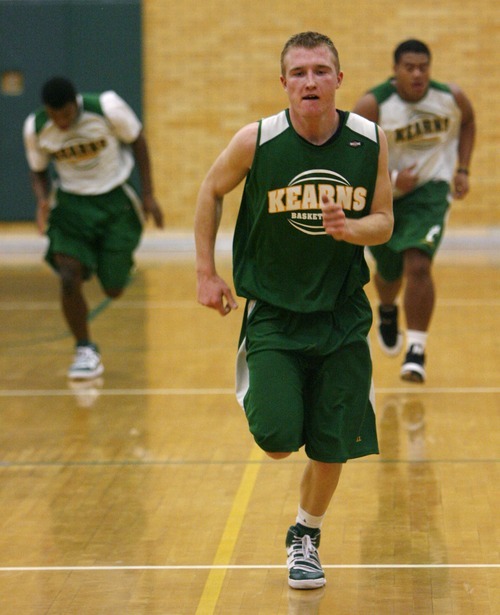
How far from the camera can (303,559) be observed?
4035 millimetres

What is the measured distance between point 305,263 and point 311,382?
0.38 metres

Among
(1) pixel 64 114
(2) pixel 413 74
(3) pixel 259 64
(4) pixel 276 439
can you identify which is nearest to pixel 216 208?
(4) pixel 276 439

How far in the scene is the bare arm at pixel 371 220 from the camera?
3.60 meters

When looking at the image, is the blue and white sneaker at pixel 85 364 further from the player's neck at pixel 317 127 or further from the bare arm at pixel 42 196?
the player's neck at pixel 317 127

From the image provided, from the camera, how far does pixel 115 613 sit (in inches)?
150

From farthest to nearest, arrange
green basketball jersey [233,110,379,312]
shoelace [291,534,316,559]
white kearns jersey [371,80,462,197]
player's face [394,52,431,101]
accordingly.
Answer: white kearns jersey [371,80,462,197], player's face [394,52,431,101], shoelace [291,534,316,559], green basketball jersey [233,110,379,312]

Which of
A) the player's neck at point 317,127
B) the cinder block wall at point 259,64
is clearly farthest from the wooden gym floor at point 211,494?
the cinder block wall at point 259,64

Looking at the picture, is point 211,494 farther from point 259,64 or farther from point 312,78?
point 259,64

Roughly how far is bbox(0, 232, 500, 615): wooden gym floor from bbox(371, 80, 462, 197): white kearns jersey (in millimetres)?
1245

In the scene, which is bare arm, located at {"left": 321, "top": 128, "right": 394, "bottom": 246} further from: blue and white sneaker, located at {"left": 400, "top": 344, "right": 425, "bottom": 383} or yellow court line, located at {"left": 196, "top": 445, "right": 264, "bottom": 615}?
blue and white sneaker, located at {"left": 400, "top": 344, "right": 425, "bottom": 383}

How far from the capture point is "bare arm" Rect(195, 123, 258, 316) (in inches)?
152

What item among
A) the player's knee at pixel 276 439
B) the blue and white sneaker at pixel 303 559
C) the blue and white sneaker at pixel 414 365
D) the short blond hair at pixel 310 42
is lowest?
the blue and white sneaker at pixel 414 365

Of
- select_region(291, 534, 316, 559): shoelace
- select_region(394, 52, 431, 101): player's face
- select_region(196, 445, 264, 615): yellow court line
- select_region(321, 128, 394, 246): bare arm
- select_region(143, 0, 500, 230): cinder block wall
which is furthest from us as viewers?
select_region(143, 0, 500, 230): cinder block wall

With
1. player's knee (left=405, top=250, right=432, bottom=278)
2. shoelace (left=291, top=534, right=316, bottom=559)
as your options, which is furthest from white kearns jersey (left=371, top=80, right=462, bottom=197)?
shoelace (left=291, top=534, right=316, bottom=559)
